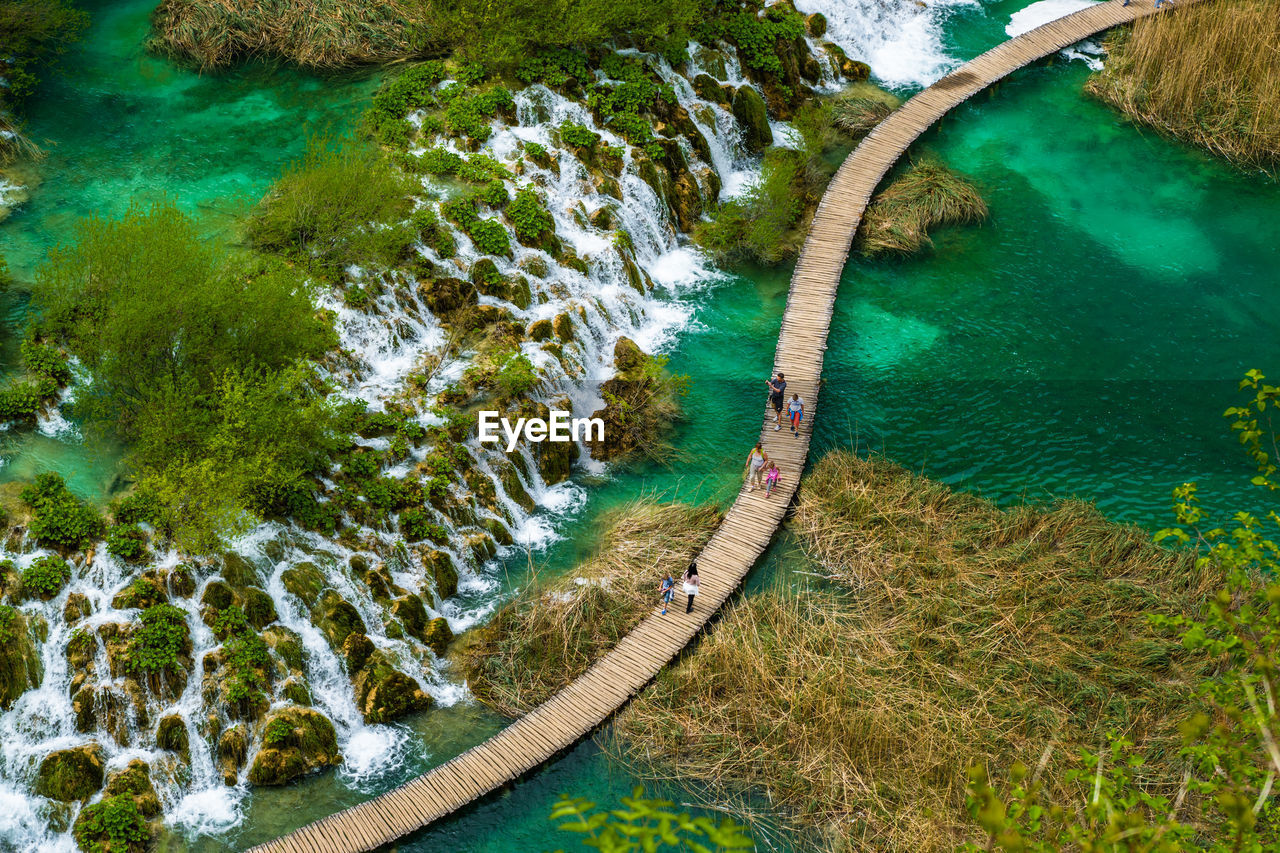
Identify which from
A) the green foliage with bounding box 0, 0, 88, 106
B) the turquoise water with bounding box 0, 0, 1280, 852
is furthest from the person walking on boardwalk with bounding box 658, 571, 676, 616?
the green foliage with bounding box 0, 0, 88, 106

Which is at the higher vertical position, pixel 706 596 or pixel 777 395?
pixel 777 395

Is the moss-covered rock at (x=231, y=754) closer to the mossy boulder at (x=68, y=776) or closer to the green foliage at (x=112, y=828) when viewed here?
the green foliage at (x=112, y=828)

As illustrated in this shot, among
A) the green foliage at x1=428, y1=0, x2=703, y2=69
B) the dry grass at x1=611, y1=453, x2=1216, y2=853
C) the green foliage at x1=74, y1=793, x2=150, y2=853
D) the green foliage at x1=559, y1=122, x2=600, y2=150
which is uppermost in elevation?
the green foliage at x1=428, y1=0, x2=703, y2=69

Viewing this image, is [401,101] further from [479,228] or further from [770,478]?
[770,478]

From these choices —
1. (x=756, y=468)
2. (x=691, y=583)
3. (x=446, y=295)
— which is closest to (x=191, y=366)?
(x=446, y=295)

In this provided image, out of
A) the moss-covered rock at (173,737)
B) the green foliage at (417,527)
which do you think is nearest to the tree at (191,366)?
the green foliage at (417,527)

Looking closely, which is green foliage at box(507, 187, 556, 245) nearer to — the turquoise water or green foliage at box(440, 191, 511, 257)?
green foliage at box(440, 191, 511, 257)

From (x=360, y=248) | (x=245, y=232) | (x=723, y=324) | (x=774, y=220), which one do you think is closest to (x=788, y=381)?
(x=723, y=324)

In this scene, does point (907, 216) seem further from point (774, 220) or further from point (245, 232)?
point (245, 232)
